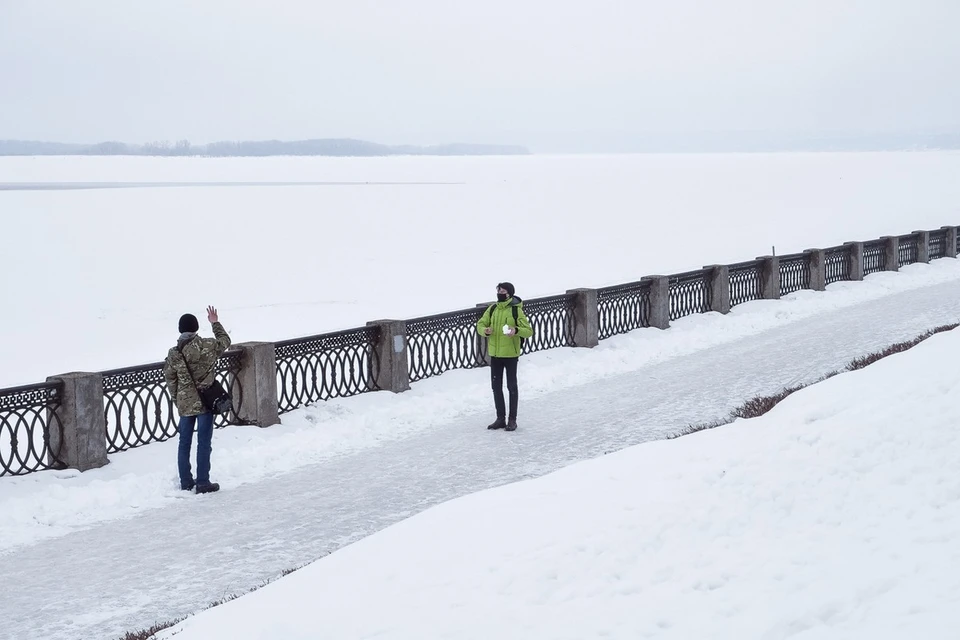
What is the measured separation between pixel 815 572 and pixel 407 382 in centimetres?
961

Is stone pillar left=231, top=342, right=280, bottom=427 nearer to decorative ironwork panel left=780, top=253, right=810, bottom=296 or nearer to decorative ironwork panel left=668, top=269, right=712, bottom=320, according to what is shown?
decorative ironwork panel left=668, top=269, right=712, bottom=320

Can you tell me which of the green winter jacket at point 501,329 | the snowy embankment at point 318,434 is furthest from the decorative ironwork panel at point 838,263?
the green winter jacket at point 501,329

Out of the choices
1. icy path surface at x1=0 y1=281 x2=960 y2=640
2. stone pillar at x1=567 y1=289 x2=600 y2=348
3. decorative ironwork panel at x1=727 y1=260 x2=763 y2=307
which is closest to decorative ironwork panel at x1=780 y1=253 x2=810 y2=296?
decorative ironwork panel at x1=727 y1=260 x2=763 y2=307

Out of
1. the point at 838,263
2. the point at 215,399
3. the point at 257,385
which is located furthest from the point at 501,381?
the point at 838,263

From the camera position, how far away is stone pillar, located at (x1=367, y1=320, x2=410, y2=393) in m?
15.2

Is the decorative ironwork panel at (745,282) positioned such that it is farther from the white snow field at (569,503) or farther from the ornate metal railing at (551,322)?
the ornate metal railing at (551,322)

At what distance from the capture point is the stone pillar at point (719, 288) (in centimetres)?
2261

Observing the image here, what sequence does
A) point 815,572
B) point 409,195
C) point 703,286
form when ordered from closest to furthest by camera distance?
point 815,572
point 703,286
point 409,195

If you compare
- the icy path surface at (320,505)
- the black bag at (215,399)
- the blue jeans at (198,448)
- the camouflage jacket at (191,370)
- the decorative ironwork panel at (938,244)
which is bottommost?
the icy path surface at (320,505)

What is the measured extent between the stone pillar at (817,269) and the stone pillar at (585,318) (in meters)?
9.39

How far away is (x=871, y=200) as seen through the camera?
82438mm

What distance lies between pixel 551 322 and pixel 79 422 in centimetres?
913

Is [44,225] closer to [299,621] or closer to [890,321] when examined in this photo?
[890,321]

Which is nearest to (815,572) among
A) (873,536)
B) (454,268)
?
(873,536)
